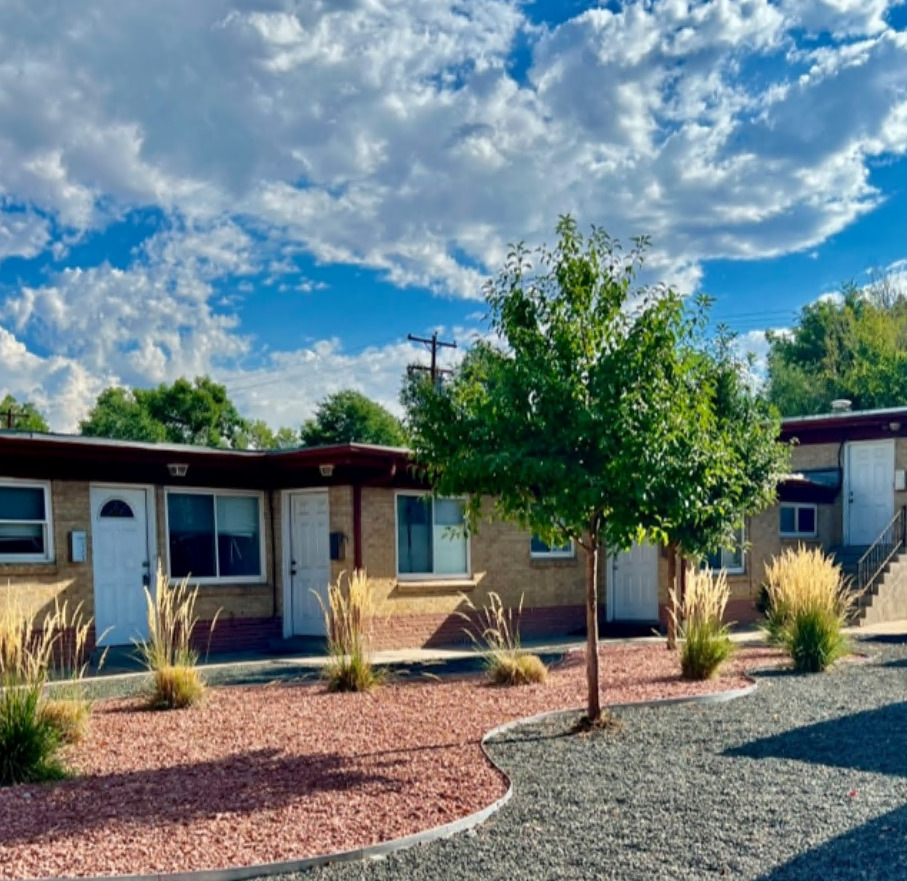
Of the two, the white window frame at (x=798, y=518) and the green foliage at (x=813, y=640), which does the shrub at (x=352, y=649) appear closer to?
the green foliage at (x=813, y=640)

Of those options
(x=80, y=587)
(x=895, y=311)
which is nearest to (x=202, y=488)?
(x=80, y=587)

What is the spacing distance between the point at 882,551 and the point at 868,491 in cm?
203

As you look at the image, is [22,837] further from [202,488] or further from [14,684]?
[202,488]

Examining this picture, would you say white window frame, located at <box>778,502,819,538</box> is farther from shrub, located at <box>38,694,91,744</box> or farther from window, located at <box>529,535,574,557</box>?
shrub, located at <box>38,694,91,744</box>

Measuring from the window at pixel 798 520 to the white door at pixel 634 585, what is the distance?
17.7 ft

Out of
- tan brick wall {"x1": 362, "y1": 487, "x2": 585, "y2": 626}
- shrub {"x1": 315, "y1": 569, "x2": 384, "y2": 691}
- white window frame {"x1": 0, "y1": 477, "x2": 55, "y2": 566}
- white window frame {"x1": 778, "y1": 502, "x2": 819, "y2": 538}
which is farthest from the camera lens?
white window frame {"x1": 778, "y1": 502, "x2": 819, "y2": 538}

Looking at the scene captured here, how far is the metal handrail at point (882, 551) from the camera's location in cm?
1862

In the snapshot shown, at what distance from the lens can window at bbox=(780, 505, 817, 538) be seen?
2114 centimetres

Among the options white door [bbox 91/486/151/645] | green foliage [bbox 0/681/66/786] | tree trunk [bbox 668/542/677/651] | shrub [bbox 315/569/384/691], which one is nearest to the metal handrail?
tree trunk [bbox 668/542/677/651]

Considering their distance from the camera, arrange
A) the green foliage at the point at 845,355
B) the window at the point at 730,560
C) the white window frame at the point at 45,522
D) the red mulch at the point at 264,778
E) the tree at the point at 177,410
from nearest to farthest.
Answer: the red mulch at the point at 264,778 → the white window frame at the point at 45,522 → the window at the point at 730,560 → the green foliage at the point at 845,355 → the tree at the point at 177,410

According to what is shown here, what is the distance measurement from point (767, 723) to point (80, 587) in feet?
28.6

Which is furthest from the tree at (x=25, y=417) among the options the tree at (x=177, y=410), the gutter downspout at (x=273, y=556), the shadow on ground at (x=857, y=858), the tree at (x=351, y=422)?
the shadow on ground at (x=857, y=858)

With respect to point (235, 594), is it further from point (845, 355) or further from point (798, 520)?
point (845, 355)

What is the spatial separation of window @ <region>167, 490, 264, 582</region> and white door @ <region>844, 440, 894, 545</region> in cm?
1375
